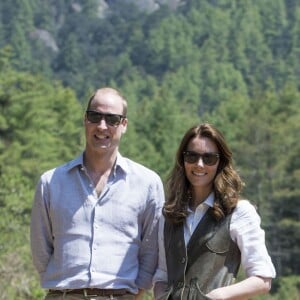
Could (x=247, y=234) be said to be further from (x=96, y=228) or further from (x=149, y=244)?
(x=96, y=228)

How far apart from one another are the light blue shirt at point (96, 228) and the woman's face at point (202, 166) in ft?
1.06

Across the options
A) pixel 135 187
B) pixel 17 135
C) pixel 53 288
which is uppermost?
pixel 135 187

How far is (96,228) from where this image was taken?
4.22 meters

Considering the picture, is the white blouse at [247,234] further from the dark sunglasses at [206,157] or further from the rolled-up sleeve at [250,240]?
the dark sunglasses at [206,157]

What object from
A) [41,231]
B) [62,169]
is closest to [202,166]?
[62,169]

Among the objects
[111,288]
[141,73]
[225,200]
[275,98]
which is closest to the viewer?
[225,200]

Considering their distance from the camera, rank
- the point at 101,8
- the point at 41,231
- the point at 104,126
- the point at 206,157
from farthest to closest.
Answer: the point at 101,8
the point at 41,231
the point at 104,126
the point at 206,157

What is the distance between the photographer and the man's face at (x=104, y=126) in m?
4.20

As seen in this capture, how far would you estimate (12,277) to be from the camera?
11055 millimetres

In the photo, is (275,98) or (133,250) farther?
(275,98)

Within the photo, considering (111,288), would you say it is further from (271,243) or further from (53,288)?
(271,243)

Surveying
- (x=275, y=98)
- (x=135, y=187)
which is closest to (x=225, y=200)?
(x=135, y=187)

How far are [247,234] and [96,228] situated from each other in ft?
2.16

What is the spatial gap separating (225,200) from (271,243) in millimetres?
38251
